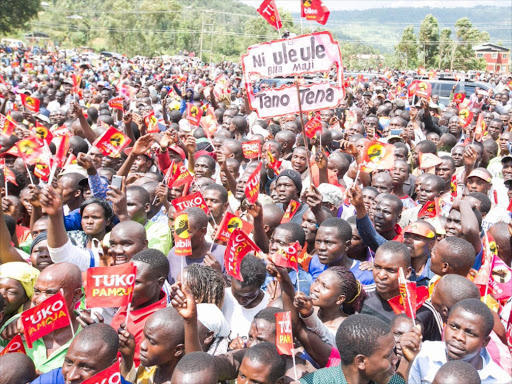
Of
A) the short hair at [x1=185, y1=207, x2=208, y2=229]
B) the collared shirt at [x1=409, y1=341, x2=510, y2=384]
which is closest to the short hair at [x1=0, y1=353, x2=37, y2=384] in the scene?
the short hair at [x1=185, y1=207, x2=208, y2=229]

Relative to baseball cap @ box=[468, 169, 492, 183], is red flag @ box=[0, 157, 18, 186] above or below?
above

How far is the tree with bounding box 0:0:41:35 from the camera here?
1492 inches

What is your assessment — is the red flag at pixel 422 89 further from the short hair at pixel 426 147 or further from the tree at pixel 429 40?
the tree at pixel 429 40

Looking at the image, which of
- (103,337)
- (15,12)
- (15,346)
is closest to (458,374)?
(103,337)

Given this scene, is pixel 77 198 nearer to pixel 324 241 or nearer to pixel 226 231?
pixel 226 231

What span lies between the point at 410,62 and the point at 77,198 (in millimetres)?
50904

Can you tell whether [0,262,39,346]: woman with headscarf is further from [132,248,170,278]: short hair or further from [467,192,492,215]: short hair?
[467,192,492,215]: short hair

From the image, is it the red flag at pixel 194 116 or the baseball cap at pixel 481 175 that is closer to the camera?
the baseball cap at pixel 481 175

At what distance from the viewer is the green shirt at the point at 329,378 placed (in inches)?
116

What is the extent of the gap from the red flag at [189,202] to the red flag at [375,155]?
1.97 m

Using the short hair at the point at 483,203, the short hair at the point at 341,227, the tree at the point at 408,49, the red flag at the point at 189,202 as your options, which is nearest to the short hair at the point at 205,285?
the short hair at the point at 341,227

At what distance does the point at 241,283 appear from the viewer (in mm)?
3920

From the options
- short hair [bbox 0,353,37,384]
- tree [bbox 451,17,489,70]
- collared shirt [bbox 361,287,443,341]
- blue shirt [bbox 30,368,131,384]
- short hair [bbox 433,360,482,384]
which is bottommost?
tree [bbox 451,17,489,70]

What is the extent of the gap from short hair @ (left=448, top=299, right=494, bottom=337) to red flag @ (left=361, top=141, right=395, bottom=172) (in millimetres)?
3093
